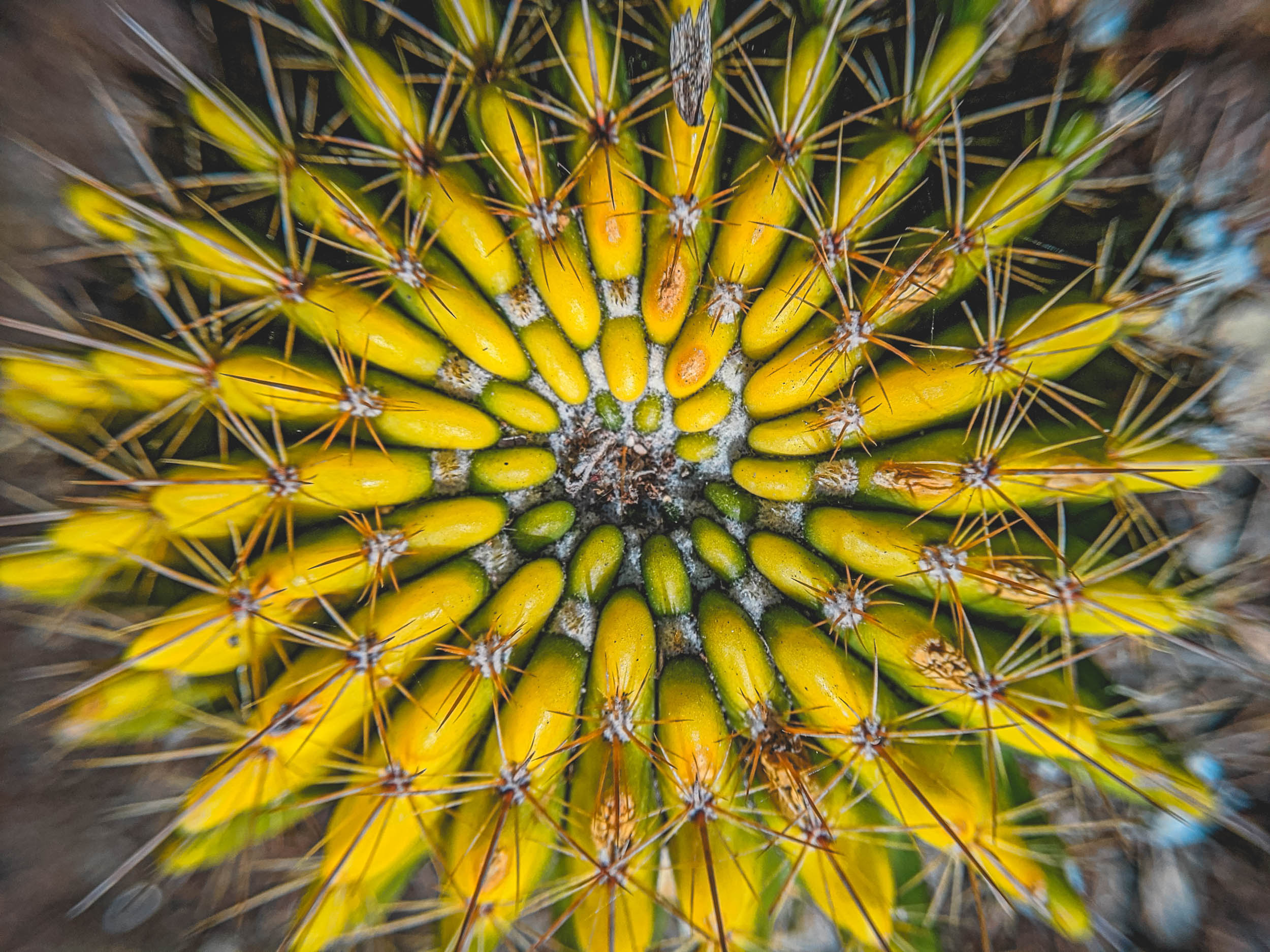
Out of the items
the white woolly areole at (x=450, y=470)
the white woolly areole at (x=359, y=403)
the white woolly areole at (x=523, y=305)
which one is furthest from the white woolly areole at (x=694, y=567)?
the white woolly areole at (x=359, y=403)

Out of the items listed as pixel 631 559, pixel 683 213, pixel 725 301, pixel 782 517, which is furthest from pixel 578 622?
pixel 683 213

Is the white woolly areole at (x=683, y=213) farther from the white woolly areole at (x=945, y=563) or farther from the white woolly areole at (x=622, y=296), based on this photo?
the white woolly areole at (x=945, y=563)

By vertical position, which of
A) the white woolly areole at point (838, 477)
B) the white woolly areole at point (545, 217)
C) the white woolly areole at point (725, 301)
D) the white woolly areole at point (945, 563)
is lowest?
the white woolly areole at point (945, 563)

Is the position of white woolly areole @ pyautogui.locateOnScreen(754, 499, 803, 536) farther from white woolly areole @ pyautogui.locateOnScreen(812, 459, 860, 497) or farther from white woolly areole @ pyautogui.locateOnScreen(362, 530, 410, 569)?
white woolly areole @ pyautogui.locateOnScreen(362, 530, 410, 569)

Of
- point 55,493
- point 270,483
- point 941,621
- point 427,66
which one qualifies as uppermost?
point 427,66

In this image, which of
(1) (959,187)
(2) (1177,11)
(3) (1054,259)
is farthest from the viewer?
(3) (1054,259)

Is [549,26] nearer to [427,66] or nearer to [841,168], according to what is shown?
[427,66]

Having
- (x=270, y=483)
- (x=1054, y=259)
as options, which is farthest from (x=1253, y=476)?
(x=270, y=483)
